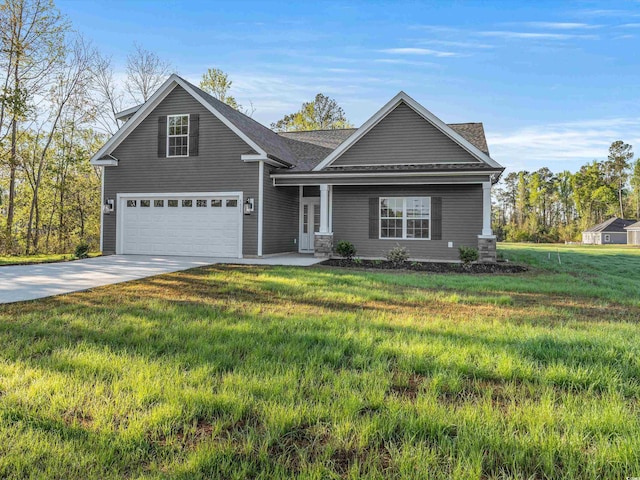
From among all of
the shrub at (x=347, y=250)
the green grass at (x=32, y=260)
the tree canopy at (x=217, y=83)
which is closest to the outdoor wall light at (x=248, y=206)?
the shrub at (x=347, y=250)

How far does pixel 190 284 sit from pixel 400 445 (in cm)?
613

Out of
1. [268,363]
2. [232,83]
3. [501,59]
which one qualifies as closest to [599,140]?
[501,59]

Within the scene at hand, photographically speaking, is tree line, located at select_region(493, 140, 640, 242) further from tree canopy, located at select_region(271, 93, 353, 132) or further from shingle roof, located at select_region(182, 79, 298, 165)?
shingle roof, located at select_region(182, 79, 298, 165)

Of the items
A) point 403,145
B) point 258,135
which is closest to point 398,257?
point 403,145

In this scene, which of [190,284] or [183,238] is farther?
[183,238]

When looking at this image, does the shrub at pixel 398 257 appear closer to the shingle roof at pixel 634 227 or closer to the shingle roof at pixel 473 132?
Answer: the shingle roof at pixel 473 132

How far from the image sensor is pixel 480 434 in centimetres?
207

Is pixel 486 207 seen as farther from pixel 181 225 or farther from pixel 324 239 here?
pixel 181 225

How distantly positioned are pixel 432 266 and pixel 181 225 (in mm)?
8445

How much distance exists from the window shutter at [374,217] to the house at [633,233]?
39.2 m

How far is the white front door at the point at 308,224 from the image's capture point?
1537cm

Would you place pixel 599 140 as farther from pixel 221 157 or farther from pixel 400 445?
pixel 400 445

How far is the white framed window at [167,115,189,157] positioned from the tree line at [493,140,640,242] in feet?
136

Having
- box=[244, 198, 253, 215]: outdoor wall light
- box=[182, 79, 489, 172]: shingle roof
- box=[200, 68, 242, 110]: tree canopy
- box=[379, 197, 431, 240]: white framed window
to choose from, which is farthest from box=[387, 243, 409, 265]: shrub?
box=[200, 68, 242, 110]: tree canopy
